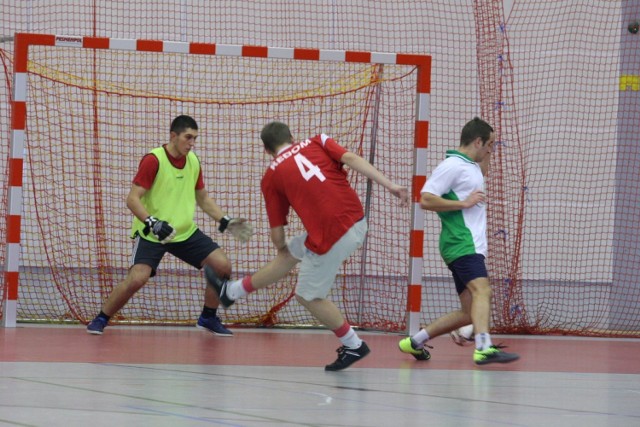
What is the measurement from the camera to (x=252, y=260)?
46.6 ft

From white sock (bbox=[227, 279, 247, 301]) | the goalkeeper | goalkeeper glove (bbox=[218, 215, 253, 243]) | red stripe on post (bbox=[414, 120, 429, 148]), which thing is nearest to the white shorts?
white sock (bbox=[227, 279, 247, 301])

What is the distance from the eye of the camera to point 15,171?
10562 millimetres

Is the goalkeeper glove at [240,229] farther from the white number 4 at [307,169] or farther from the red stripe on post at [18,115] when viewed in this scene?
the red stripe on post at [18,115]

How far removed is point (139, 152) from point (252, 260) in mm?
2254

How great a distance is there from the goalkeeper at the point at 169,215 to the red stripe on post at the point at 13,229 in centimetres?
107

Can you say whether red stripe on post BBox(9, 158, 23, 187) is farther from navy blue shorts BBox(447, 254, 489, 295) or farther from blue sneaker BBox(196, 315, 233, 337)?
navy blue shorts BBox(447, 254, 489, 295)

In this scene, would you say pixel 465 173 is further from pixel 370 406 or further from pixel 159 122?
pixel 159 122

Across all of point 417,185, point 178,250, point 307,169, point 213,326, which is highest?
point 307,169

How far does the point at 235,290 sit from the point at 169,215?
1867 millimetres

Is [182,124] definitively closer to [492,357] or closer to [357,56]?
[357,56]

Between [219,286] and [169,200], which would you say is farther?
[169,200]

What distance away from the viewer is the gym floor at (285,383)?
5.78 m

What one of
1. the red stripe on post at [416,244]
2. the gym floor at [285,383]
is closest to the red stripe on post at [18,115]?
the gym floor at [285,383]

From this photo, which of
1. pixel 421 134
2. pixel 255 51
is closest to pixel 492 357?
pixel 421 134
